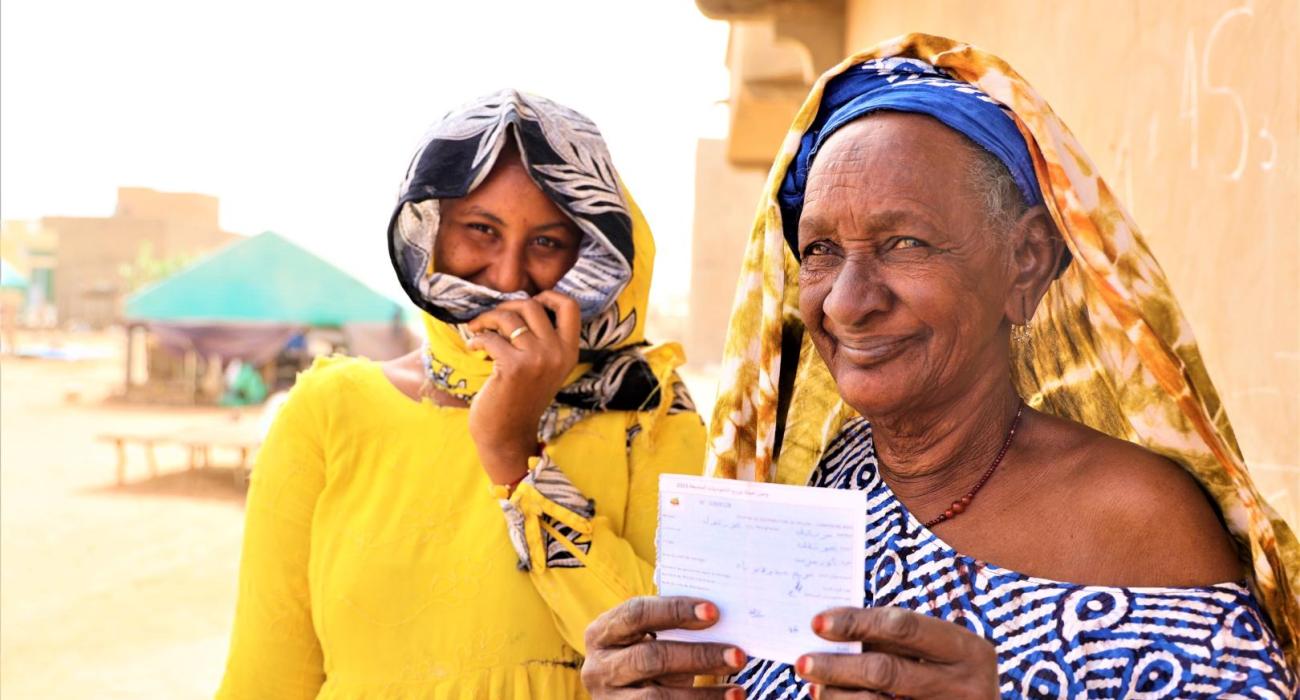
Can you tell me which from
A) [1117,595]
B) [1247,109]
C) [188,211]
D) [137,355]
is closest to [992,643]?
[1117,595]

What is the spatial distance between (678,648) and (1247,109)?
1.69 meters

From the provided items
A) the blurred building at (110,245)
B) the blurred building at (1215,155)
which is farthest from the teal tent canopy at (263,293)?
the blurred building at (110,245)

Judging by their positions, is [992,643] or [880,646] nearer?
[880,646]

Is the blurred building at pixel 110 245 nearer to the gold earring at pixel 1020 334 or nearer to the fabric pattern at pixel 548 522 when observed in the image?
the fabric pattern at pixel 548 522

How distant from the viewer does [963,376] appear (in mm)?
1581

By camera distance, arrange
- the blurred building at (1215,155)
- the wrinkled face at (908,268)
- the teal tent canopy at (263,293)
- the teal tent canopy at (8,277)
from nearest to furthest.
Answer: the wrinkled face at (908,268)
the blurred building at (1215,155)
the teal tent canopy at (263,293)
the teal tent canopy at (8,277)

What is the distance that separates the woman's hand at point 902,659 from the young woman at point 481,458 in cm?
78

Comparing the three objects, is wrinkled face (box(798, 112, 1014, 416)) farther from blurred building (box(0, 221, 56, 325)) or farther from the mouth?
blurred building (box(0, 221, 56, 325))

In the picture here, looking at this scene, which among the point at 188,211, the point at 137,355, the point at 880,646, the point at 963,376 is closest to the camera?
the point at 880,646

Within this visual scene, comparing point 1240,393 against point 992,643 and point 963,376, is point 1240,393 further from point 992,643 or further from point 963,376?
point 992,643

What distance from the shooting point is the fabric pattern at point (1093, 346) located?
1469 millimetres

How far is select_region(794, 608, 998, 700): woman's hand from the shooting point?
4.21 feet

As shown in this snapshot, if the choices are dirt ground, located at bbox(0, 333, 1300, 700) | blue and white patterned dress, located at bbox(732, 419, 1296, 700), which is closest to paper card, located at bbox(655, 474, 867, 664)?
blue and white patterned dress, located at bbox(732, 419, 1296, 700)

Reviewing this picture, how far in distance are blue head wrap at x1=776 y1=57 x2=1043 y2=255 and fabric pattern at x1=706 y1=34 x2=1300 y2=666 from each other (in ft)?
0.05
